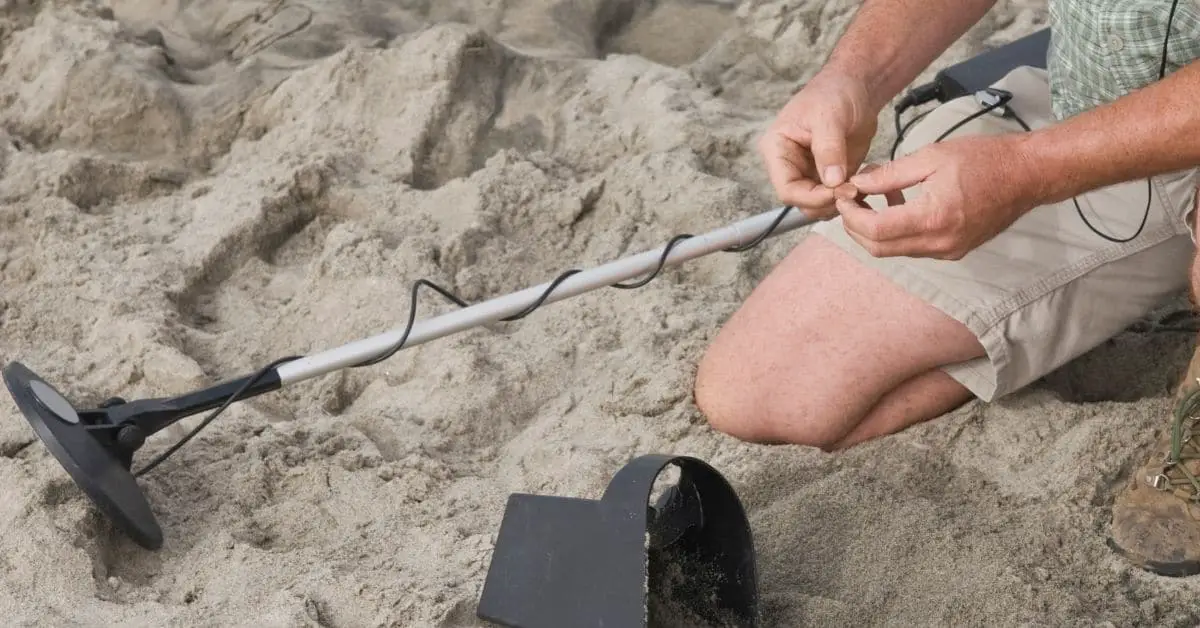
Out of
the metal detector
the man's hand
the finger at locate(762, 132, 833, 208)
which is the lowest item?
the metal detector

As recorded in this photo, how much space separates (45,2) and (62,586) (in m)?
→ 1.82

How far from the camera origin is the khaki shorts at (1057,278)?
5.97 ft

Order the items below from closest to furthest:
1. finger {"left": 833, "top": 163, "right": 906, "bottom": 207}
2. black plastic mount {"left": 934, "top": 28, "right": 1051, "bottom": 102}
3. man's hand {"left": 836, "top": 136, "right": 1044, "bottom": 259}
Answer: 1. man's hand {"left": 836, "top": 136, "right": 1044, "bottom": 259}
2. finger {"left": 833, "top": 163, "right": 906, "bottom": 207}
3. black plastic mount {"left": 934, "top": 28, "right": 1051, "bottom": 102}

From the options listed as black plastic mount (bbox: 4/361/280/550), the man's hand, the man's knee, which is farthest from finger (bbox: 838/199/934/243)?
black plastic mount (bbox: 4/361/280/550)

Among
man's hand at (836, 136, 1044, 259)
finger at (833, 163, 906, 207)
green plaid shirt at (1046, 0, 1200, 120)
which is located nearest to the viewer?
man's hand at (836, 136, 1044, 259)

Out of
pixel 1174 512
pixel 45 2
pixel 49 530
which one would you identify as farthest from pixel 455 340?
pixel 45 2

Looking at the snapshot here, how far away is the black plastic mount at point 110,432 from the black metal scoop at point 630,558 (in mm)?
554

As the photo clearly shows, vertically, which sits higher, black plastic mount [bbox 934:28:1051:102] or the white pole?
black plastic mount [bbox 934:28:1051:102]

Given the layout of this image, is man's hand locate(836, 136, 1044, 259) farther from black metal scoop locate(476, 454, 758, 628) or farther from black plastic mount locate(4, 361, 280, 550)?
black plastic mount locate(4, 361, 280, 550)

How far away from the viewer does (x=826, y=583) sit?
1.55 metres

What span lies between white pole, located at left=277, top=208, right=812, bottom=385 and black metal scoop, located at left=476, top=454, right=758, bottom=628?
0.49 meters

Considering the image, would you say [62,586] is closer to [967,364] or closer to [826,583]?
[826,583]

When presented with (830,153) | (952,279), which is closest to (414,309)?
(830,153)

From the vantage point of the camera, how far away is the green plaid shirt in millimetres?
1678
